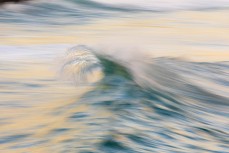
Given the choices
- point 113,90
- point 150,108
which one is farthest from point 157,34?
point 150,108

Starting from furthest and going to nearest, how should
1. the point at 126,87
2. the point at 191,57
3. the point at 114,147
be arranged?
the point at 191,57 < the point at 126,87 < the point at 114,147

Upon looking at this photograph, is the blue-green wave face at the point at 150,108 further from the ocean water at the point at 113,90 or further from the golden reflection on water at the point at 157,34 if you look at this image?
the golden reflection on water at the point at 157,34

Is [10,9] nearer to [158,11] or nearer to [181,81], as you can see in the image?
[158,11]

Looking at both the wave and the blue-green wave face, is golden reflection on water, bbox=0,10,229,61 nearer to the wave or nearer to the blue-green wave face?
the wave

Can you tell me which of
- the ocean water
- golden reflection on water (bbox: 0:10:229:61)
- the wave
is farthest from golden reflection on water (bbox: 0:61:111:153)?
golden reflection on water (bbox: 0:10:229:61)

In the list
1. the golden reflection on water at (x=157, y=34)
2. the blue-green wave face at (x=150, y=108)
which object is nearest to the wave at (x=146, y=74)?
the blue-green wave face at (x=150, y=108)

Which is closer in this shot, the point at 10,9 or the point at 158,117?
the point at 158,117

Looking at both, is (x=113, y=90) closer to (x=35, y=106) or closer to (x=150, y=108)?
(x=150, y=108)

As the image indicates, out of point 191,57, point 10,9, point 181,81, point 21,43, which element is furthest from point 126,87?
point 10,9
